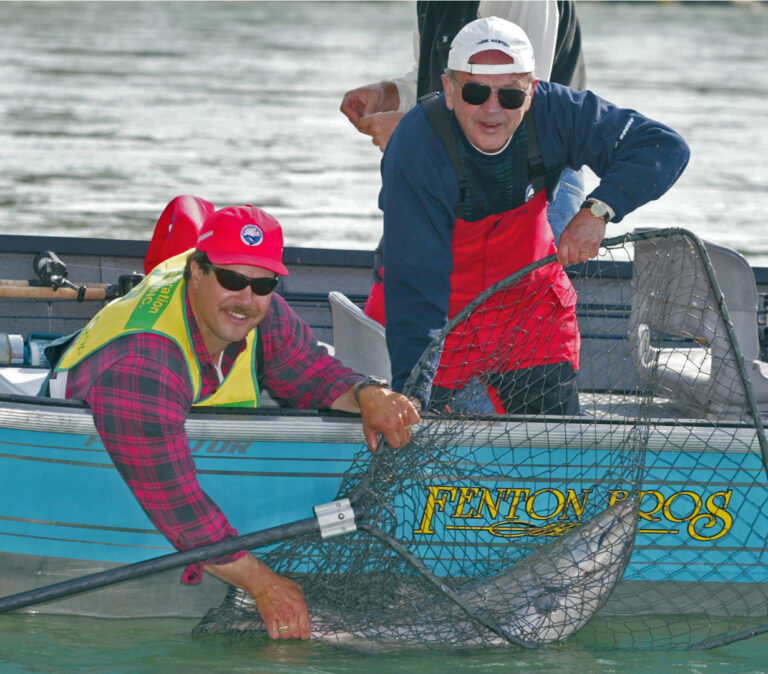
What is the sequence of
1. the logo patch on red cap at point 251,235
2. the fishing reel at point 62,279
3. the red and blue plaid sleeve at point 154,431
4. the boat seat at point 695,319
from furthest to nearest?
the fishing reel at point 62,279 → the boat seat at point 695,319 → the logo patch on red cap at point 251,235 → the red and blue plaid sleeve at point 154,431

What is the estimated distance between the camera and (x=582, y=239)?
379 centimetres

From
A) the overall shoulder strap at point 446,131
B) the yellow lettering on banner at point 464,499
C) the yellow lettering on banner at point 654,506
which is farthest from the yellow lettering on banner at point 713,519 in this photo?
the overall shoulder strap at point 446,131

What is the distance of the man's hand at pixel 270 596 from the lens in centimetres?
379

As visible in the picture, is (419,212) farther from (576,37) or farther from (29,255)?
(29,255)

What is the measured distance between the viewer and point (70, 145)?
56.9 feet

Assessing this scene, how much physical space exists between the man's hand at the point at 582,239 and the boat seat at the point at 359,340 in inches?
41.3

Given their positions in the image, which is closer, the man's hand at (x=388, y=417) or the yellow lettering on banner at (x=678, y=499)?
the man's hand at (x=388, y=417)

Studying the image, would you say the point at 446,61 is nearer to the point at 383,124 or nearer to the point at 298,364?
the point at 383,124

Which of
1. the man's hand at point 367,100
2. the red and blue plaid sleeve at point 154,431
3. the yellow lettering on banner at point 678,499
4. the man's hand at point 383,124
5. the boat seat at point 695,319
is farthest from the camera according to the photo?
the man's hand at point 367,100

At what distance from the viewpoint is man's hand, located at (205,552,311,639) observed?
3.79 metres

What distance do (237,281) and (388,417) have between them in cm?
67

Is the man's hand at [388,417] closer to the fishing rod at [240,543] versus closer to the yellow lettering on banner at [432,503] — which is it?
the fishing rod at [240,543]

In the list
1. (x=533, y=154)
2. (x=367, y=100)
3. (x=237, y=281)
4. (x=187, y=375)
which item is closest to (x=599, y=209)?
(x=533, y=154)

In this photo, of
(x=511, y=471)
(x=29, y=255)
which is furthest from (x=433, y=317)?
(x=29, y=255)
